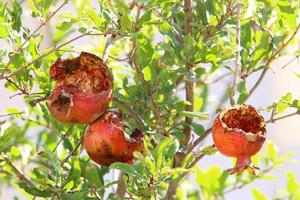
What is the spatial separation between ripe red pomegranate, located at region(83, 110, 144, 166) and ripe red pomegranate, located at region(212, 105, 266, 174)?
17 centimetres

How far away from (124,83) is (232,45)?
8.6 inches

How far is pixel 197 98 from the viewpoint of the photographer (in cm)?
171

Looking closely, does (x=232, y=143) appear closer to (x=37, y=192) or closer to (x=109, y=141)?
(x=109, y=141)

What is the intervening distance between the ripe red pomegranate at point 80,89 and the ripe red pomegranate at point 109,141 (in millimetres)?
22

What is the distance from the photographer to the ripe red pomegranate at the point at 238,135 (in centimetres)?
117

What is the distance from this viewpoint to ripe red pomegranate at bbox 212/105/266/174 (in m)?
1.17

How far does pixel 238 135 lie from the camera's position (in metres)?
1.17

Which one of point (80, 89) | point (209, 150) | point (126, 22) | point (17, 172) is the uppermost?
point (126, 22)

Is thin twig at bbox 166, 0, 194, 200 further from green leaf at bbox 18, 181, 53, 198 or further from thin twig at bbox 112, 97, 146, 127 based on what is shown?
green leaf at bbox 18, 181, 53, 198

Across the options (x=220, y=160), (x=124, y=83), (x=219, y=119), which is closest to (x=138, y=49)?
(x=124, y=83)

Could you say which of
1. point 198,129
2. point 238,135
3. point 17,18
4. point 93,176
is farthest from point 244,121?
point 17,18

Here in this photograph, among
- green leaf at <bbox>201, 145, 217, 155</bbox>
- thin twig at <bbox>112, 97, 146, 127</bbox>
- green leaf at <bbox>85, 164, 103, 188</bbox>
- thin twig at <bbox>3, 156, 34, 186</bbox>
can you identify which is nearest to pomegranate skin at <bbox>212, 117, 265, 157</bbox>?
green leaf at <bbox>201, 145, 217, 155</bbox>

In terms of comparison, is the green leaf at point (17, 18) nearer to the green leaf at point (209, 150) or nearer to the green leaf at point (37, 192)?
the green leaf at point (37, 192)

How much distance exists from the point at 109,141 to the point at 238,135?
0.76 feet
